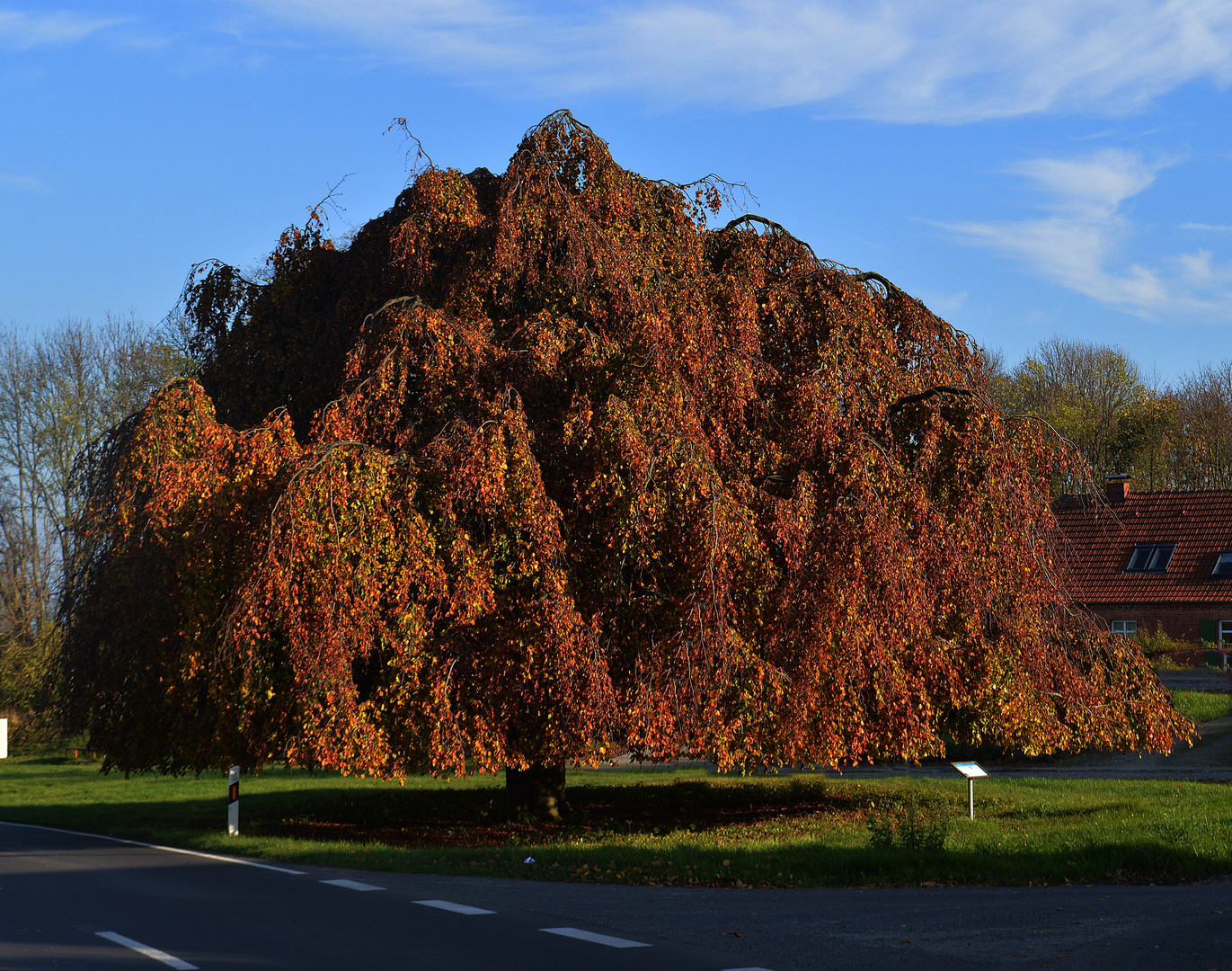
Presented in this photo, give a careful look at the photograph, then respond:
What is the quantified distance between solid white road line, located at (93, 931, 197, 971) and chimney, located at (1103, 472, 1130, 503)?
41030 millimetres

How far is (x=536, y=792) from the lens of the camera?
17594 millimetres

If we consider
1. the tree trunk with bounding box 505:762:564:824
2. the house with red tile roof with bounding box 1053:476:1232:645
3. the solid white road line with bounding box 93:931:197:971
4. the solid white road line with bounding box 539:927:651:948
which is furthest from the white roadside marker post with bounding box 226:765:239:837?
the house with red tile roof with bounding box 1053:476:1232:645

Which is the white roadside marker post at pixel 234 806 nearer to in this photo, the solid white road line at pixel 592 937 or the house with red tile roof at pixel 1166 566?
the solid white road line at pixel 592 937

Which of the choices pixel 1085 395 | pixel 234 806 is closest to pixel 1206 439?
pixel 1085 395

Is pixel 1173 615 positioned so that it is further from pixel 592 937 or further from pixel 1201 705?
pixel 592 937

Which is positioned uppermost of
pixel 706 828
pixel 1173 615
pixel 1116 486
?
pixel 1116 486

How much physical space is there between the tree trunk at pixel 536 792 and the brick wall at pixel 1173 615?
2640 cm

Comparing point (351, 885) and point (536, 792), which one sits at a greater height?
point (536, 792)

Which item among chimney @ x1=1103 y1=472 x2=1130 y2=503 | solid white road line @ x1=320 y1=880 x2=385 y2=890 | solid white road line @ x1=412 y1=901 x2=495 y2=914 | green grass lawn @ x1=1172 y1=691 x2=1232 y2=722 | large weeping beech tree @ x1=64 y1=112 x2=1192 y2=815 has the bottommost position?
solid white road line @ x1=320 y1=880 x2=385 y2=890

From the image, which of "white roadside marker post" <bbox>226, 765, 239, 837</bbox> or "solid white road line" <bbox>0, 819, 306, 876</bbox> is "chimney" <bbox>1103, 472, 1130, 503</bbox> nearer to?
"white roadside marker post" <bbox>226, 765, 239, 837</bbox>

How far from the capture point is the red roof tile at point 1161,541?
39344 mm

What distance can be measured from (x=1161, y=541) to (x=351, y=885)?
121ft

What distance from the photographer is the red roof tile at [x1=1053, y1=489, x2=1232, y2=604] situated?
39.3m

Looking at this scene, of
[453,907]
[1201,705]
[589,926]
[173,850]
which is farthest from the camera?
[1201,705]
